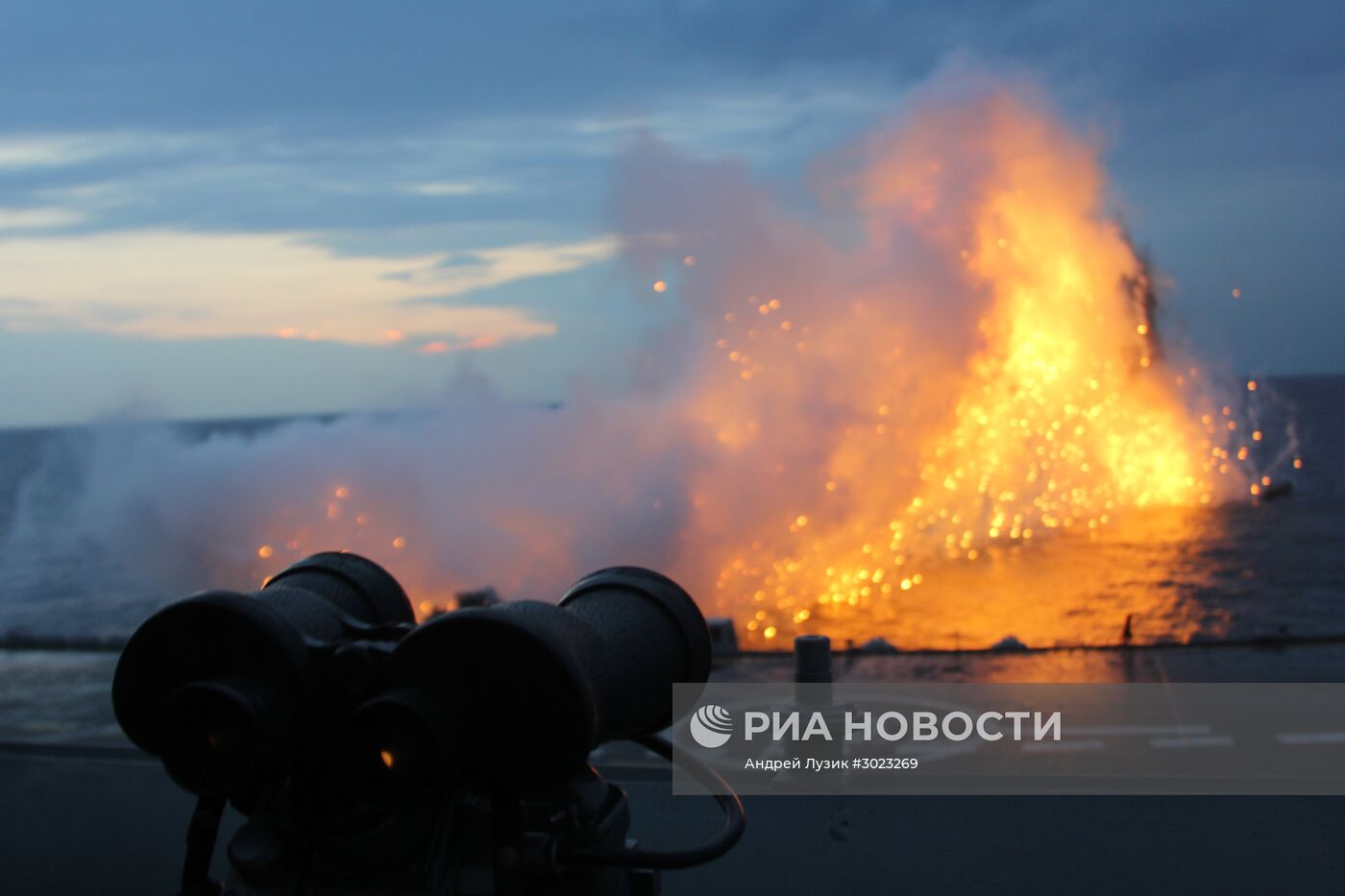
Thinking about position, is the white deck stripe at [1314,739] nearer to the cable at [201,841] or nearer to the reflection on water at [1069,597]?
the cable at [201,841]

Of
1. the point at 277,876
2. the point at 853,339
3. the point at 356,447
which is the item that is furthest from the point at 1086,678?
the point at 356,447

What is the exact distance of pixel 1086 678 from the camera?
29.7ft

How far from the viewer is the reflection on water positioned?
1036 inches

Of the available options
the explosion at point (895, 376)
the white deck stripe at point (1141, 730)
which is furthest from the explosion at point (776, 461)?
the white deck stripe at point (1141, 730)

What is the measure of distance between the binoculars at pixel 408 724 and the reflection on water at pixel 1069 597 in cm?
1831

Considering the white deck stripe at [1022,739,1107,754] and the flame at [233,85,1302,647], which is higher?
the flame at [233,85,1302,647]

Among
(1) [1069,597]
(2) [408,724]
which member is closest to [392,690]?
(2) [408,724]

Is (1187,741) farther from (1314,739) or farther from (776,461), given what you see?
(776,461)

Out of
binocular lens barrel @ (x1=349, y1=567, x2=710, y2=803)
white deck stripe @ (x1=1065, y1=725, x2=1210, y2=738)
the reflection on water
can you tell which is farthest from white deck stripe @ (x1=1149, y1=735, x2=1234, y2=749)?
the reflection on water

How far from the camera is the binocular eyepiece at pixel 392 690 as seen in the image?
10.1 ft

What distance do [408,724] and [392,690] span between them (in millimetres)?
129

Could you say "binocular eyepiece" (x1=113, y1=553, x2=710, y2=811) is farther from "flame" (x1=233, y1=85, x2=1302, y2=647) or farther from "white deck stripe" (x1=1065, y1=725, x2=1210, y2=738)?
"flame" (x1=233, y1=85, x2=1302, y2=647)

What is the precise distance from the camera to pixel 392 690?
318cm

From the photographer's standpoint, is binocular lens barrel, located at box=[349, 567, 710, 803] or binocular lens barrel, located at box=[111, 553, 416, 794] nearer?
binocular lens barrel, located at box=[349, 567, 710, 803]
